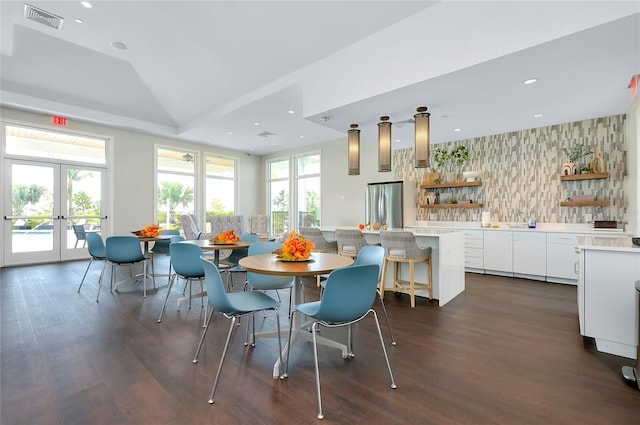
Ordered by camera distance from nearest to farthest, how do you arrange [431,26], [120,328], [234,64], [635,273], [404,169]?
[635,273], [120,328], [431,26], [234,64], [404,169]

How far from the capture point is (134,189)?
7.51 m

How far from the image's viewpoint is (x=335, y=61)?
415 centimetres

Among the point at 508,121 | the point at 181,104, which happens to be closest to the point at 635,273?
the point at 508,121

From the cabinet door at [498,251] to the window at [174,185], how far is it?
7.36 metres

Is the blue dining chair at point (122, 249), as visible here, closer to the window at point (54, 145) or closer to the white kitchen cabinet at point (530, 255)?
the window at point (54, 145)

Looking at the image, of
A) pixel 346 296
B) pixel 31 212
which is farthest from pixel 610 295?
pixel 31 212

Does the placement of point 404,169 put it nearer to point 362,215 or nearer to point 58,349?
point 362,215

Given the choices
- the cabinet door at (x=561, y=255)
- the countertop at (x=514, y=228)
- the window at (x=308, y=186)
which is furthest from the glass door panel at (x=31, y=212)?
the cabinet door at (x=561, y=255)

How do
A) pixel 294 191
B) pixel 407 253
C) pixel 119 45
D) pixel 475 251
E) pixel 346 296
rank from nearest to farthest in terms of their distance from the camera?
pixel 346 296 < pixel 407 253 < pixel 119 45 < pixel 475 251 < pixel 294 191

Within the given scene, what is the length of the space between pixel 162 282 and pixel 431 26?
497 centimetres

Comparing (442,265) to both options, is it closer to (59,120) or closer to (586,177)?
(586,177)

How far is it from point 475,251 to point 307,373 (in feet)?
14.8

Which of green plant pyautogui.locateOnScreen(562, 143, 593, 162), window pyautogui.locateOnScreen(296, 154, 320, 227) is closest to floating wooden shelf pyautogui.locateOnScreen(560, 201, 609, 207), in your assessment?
green plant pyautogui.locateOnScreen(562, 143, 593, 162)

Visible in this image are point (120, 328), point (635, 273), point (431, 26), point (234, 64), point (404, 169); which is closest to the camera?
point (635, 273)
